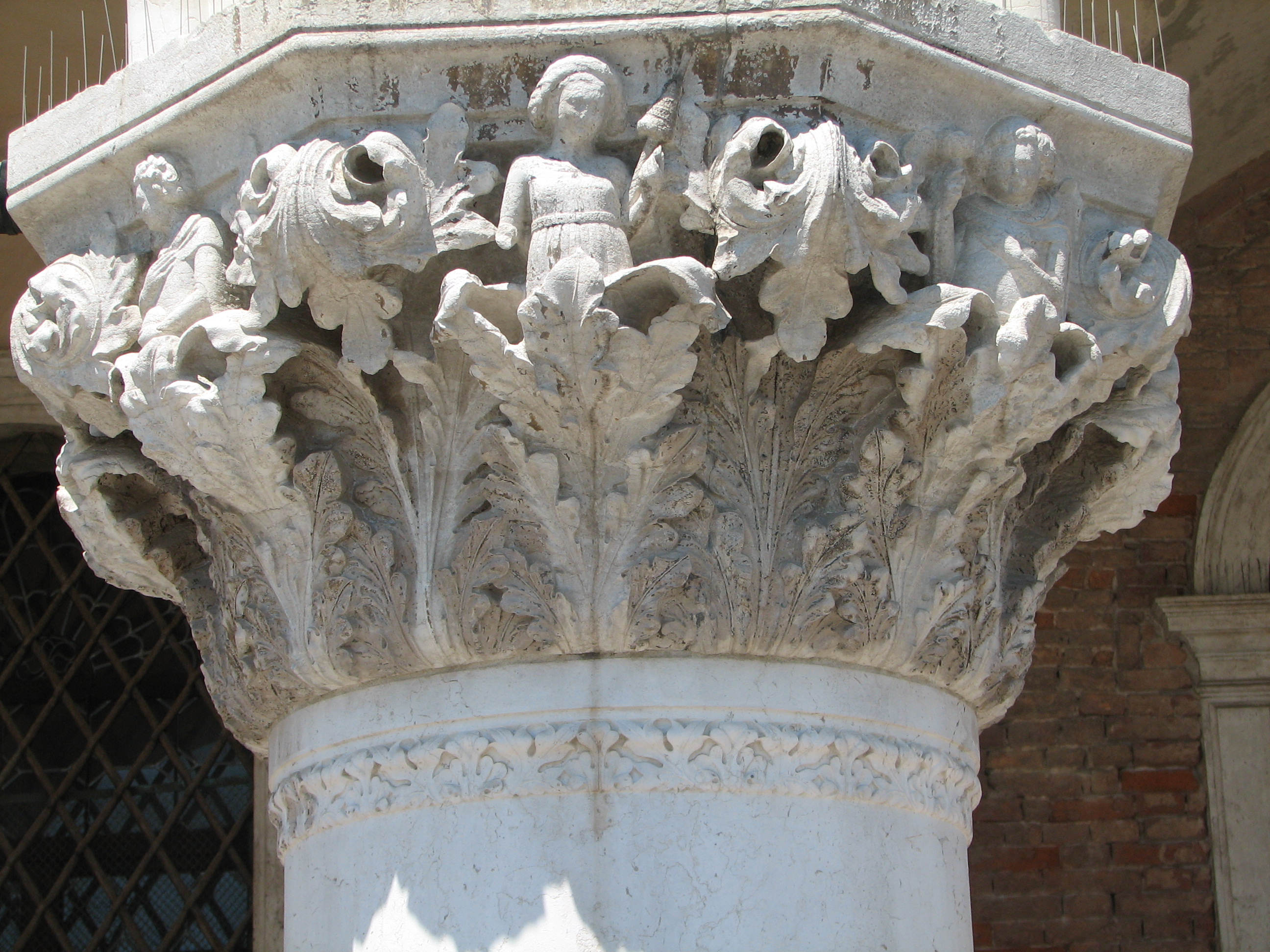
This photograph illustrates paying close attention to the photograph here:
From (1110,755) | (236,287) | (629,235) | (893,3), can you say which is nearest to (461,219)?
(629,235)

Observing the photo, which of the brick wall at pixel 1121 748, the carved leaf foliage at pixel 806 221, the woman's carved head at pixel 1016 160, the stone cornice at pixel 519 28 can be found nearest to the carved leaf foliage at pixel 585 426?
the carved leaf foliage at pixel 806 221

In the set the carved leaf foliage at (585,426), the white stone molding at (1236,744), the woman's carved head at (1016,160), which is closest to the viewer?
the carved leaf foliage at (585,426)

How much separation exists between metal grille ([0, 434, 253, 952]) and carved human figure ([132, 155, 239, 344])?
216 centimetres

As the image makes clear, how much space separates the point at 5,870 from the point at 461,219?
115 inches

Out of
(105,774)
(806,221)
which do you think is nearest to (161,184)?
(806,221)

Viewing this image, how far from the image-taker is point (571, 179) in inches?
81.7

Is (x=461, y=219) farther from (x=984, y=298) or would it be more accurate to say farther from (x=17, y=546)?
(x=17, y=546)

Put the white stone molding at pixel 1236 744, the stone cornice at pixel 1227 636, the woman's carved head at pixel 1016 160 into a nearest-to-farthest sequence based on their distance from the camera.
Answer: the woman's carved head at pixel 1016 160
the white stone molding at pixel 1236 744
the stone cornice at pixel 1227 636

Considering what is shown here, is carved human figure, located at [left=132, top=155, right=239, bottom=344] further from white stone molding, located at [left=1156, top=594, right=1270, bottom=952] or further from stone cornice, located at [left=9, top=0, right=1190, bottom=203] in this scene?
white stone molding, located at [left=1156, top=594, right=1270, bottom=952]

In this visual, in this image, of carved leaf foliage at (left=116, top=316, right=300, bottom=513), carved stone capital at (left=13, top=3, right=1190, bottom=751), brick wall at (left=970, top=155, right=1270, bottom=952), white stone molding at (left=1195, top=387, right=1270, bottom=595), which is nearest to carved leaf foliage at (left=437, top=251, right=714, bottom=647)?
carved stone capital at (left=13, top=3, right=1190, bottom=751)

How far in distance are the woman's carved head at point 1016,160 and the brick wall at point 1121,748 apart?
2.15 metres

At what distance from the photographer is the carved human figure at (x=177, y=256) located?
2.21 meters

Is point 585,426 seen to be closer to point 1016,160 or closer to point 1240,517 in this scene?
point 1016,160

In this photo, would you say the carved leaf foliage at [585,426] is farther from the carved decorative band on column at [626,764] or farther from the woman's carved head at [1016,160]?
the woman's carved head at [1016,160]
